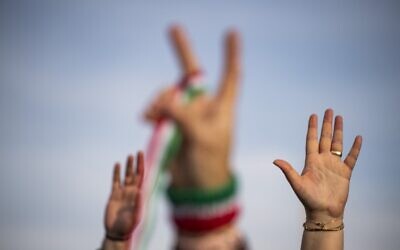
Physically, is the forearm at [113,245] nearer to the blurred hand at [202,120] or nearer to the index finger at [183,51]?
the blurred hand at [202,120]

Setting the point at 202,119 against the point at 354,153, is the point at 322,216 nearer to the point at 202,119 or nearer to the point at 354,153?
the point at 354,153

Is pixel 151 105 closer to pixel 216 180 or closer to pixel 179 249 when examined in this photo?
pixel 216 180

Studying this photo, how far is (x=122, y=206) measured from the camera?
8.53ft

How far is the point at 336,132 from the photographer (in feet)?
10.6

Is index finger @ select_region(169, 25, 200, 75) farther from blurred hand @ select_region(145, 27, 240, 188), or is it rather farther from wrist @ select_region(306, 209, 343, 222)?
wrist @ select_region(306, 209, 343, 222)

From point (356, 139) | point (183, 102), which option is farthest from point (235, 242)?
point (356, 139)

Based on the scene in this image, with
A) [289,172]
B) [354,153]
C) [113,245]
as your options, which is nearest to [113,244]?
[113,245]

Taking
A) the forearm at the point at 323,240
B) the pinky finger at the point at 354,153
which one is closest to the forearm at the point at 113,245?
the forearm at the point at 323,240

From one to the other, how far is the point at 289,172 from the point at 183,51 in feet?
5.00

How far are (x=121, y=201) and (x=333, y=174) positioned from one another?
1.13 metres

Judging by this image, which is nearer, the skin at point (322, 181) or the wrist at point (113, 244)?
the wrist at point (113, 244)

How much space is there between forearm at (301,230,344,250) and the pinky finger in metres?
0.40

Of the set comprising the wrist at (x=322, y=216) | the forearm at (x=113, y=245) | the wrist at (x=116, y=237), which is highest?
the wrist at (x=322, y=216)

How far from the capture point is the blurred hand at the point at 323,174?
118 inches
